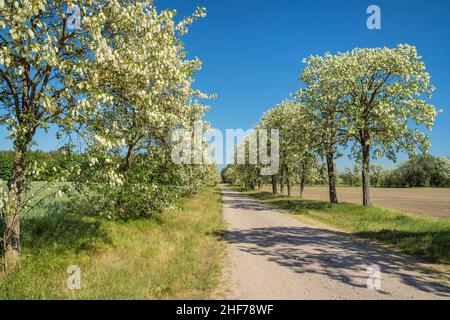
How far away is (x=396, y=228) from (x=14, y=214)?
19239mm

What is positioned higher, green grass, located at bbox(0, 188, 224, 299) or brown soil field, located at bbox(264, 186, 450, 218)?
green grass, located at bbox(0, 188, 224, 299)

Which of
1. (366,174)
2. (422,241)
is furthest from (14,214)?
(366,174)

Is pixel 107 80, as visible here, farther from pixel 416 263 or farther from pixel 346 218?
pixel 346 218

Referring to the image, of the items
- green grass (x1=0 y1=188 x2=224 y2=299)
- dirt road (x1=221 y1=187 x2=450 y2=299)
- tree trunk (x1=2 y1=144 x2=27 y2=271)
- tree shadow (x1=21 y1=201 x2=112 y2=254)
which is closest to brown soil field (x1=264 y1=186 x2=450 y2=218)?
dirt road (x1=221 y1=187 x2=450 y2=299)

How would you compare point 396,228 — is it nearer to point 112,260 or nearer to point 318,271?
point 318,271

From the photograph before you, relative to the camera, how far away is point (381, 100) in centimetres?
2747

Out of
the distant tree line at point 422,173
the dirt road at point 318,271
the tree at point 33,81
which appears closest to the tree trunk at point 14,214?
the tree at point 33,81

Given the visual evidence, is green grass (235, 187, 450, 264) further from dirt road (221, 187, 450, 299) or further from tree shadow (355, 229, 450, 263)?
dirt road (221, 187, 450, 299)

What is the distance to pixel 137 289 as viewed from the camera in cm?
866

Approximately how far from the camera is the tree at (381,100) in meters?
26.0

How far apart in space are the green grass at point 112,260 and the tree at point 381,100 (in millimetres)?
17347

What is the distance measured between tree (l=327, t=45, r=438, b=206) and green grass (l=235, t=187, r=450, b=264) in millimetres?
3640

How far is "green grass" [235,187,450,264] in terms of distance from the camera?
46.9 ft
